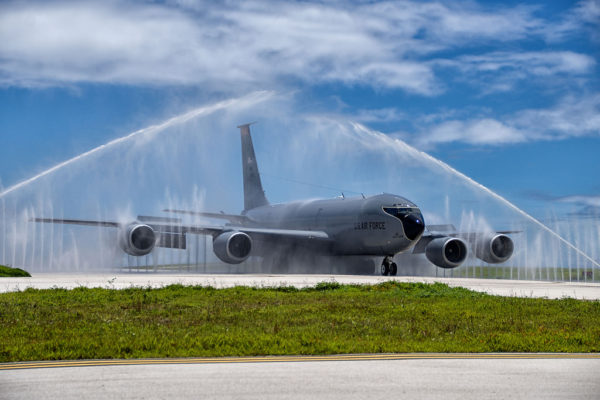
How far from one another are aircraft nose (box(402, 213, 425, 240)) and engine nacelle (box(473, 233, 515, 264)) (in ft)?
16.7

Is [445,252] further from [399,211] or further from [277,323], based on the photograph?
[277,323]

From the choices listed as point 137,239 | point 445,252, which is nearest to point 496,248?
point 445,252

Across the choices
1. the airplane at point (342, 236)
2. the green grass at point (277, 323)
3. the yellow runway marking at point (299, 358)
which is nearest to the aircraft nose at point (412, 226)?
the airplane at point (342, 236)

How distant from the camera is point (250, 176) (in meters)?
66.9

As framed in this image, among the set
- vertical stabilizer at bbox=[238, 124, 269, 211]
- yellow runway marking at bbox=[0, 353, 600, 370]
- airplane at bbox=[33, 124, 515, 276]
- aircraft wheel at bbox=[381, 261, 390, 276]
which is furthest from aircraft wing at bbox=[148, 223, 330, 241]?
yellow runway marking at bbox=[0, 353, 600, 370]

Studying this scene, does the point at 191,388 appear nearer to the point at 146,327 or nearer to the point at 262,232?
the point at 146,327

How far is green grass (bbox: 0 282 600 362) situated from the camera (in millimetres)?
12406

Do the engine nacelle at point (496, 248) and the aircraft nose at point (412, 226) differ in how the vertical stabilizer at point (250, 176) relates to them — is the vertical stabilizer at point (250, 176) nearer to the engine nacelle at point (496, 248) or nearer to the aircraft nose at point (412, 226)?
the aircraft nose at point (412, 226)

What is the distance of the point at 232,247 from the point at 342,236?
7.37 m

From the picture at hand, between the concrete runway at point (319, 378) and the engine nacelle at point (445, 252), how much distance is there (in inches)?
1280

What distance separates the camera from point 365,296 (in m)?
23.6

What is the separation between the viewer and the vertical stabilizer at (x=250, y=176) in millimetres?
65375

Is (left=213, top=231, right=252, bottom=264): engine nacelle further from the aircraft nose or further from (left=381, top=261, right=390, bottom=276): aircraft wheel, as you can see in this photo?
the aircraft nose

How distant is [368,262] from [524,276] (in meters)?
10.8
